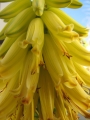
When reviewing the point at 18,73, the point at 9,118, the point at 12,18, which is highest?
the point at 12,18

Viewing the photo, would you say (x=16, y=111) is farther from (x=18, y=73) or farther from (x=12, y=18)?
(x=12, y=18)

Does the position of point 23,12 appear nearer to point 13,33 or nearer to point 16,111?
point 13,33

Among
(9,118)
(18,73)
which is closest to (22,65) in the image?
(18,73)

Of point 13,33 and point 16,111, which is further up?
point 13,33

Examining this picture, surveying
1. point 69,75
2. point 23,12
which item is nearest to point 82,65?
point 69,75

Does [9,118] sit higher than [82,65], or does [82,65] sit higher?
[82,65]
